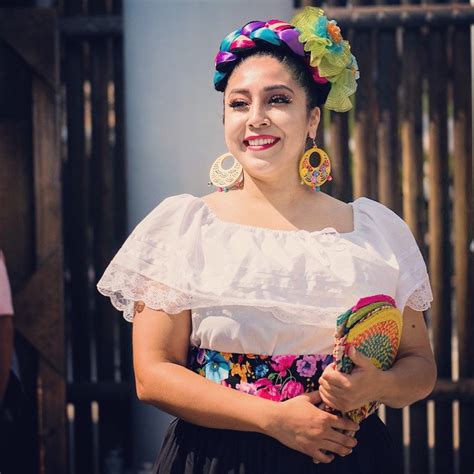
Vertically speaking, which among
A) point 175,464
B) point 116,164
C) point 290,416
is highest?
point 116,164

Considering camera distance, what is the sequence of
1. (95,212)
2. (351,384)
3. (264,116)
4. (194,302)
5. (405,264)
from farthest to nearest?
1. (95,212)
2. (405,264)
3. (264,116)
4. (194,302)
5. (351,384)

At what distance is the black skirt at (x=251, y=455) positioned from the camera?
7.26 feet

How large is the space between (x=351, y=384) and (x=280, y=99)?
755 mm

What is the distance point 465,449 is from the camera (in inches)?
175

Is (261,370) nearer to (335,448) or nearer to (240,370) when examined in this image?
(240,370)

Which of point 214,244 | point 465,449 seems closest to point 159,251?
point 214,244

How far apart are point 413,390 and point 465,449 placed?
2377mm

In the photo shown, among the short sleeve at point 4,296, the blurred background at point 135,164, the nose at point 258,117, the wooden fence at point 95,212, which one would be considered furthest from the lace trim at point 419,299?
the wooden fence at point 95,212

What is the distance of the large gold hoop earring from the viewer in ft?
8.08

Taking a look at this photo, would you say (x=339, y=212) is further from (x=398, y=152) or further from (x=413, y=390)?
(x=398, y=152)

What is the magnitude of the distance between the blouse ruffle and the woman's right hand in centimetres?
21

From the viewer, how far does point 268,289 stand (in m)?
2.21

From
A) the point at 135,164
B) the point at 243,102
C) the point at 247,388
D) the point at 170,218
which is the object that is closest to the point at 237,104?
the point at 243,102

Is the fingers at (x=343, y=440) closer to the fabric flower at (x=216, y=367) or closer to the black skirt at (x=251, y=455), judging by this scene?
the black skirt at (x=251, y=455)
